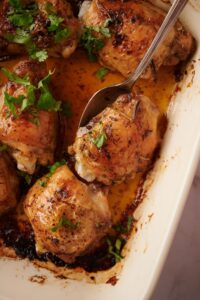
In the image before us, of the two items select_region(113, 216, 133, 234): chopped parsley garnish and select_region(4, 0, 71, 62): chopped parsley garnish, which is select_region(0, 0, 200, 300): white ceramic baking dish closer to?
select_region(113, 216, 133, 234): chopped parsley garnish

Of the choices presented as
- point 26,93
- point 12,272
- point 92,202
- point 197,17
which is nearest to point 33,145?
point 26,93

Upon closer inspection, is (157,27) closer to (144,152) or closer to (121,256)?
(144,152)

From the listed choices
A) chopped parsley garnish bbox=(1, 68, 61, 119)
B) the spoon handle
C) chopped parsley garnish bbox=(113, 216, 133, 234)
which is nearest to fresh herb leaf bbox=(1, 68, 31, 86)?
chopped parsley garnish bbox=(1, 68, 61, 119)

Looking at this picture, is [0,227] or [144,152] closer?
[144,152]

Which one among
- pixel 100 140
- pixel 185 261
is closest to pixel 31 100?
pixel 100 140

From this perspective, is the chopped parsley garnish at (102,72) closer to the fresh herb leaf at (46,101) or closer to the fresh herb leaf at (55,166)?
the fresh herb leaf at (46,101)

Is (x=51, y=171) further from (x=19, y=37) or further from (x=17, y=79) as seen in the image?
(x=19, y=37)
